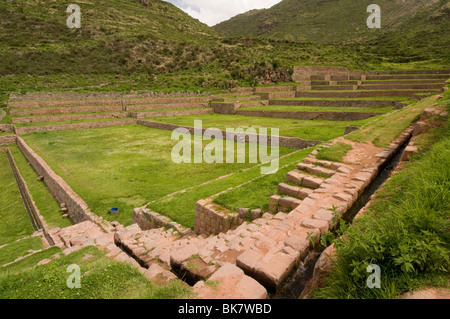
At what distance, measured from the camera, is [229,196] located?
6.28 m

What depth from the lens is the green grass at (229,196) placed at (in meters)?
5.98

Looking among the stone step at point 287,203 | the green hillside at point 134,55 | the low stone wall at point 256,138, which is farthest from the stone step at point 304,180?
the green hillside at point 134,55

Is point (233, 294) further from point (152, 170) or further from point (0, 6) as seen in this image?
point (0, 6)

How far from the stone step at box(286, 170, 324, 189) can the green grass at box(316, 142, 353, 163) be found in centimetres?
120

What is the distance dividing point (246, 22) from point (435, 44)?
95.3m

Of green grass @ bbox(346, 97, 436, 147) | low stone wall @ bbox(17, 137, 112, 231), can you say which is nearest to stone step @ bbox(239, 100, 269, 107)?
green grass @ bbox(346, 97, 436, 147)

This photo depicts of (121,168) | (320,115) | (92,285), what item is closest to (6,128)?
(121,168)

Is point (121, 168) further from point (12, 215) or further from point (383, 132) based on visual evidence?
point (383, 132)

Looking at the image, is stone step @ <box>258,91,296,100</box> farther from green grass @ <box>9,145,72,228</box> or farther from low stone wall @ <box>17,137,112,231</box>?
green grass @ <box>9,145,72,228</box>

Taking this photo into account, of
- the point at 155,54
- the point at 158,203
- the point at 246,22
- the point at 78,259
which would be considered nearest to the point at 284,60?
the point at 155,54

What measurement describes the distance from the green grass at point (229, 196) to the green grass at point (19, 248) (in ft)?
11.0

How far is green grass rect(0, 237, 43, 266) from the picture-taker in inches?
239

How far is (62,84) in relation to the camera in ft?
103

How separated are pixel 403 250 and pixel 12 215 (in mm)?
12154
